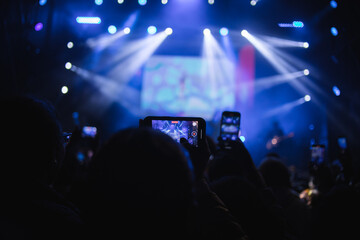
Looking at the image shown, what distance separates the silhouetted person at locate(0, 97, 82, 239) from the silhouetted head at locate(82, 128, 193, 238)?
0.83 ft

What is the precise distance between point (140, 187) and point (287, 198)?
1867 millimetres

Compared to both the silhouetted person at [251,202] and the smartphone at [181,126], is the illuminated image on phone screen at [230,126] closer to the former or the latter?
the silhouetted person at [251,202]

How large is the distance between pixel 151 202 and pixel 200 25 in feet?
20.4

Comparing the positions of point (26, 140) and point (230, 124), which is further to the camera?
point (230, 124)

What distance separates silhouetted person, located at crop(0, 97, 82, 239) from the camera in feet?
3.18

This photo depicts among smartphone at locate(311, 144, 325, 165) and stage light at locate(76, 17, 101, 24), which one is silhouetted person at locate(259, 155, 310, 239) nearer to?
smartphone at locate(311, 144, 325, 165)

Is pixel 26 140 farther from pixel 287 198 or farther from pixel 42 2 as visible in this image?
pixel 42 2

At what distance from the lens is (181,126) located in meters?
1.73

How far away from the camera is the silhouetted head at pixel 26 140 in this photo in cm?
112

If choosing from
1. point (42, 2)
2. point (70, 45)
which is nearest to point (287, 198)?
point (42, 2)

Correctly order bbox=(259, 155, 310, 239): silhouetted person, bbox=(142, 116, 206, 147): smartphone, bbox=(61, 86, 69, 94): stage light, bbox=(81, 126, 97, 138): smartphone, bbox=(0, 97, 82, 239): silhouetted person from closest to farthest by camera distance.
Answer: bbox=(0, 97, 82, 239): silhouetted person, bbox=(142, 116, 206, 147): smartphone, bbox=(81, 126, 97, 138): smartphone, bbox=(259, 155, 310, 239): silhouetted person, bbox=(61, 86, 69, 94): stage light

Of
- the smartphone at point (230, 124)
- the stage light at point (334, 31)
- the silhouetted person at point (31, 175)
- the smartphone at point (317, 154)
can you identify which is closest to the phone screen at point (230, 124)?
the smartphone at point (230, 124)

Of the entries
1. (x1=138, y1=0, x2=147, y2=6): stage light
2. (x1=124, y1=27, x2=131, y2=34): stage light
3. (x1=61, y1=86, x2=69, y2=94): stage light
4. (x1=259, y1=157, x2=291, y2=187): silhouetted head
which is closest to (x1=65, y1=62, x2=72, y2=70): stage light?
(x1=61, y1=86, x2=69, y2=94): stage light

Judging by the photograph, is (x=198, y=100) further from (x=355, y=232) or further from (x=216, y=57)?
(x=355, y=232)
